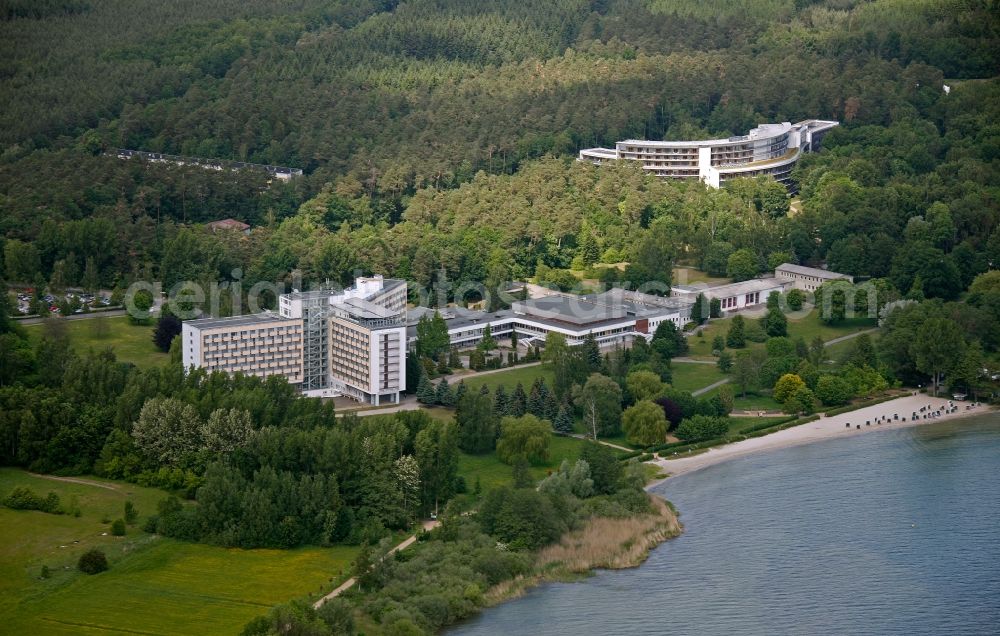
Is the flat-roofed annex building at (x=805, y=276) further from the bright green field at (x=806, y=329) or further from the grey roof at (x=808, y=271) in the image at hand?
the bright green field at (x=806, y=329)

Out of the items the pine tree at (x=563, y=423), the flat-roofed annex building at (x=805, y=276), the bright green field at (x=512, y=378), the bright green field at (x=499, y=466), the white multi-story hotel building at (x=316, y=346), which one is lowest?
the bright green field at (x=499, y=466)

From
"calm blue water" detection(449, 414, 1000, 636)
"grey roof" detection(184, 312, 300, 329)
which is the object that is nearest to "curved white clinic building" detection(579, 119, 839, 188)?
"grey roof" detection(184, 312, 300, 329)

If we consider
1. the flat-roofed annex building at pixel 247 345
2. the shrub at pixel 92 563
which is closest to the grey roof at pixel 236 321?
the flat-roofed annex building at pixel 247 345

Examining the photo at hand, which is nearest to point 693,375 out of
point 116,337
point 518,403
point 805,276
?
point 518,403

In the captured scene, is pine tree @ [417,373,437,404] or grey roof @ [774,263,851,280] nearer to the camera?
pine tree @ [417,373,437,404]

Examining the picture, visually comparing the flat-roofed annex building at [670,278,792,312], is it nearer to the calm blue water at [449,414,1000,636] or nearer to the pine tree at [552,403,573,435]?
the calm blue water at [449,414,1000,636]

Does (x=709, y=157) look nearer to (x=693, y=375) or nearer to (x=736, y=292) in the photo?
(x=736, y=292)

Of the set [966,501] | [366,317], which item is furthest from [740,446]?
[366,317]
